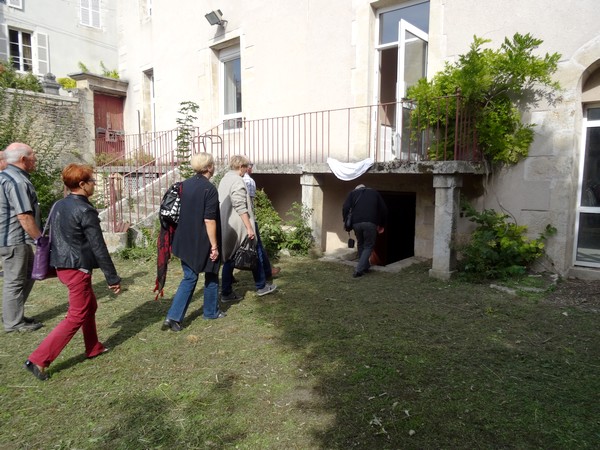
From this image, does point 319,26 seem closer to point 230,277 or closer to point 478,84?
point 478,84

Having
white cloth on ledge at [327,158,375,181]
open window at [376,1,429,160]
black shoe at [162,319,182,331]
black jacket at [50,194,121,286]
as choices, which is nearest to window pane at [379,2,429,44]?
→ open window at [376,1,429,160]

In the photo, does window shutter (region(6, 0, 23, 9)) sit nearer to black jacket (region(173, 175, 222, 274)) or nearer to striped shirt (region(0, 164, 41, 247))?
striped shirt (region(0, 164, 41, 247))

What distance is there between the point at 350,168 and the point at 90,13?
15.0 m

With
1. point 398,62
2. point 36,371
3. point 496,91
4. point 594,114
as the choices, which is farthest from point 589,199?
point 36,371

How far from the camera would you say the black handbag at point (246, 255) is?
4.35 m

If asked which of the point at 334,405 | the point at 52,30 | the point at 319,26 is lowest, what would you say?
the point at 334,405

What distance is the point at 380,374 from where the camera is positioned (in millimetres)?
3055

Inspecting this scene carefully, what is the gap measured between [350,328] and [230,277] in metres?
1.52

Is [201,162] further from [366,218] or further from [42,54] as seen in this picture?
[42,54]

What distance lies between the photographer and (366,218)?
6004 mm

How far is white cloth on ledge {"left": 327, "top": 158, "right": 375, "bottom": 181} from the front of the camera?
634cm

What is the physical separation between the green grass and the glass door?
151cm

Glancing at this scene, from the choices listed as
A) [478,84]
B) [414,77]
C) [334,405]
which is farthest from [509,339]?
[414,77]

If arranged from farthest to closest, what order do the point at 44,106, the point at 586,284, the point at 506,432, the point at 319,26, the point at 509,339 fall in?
the point at 44,106 → the point at 319,26 → the point at 586,284 → the point at 509,339 → the point at 506,432
